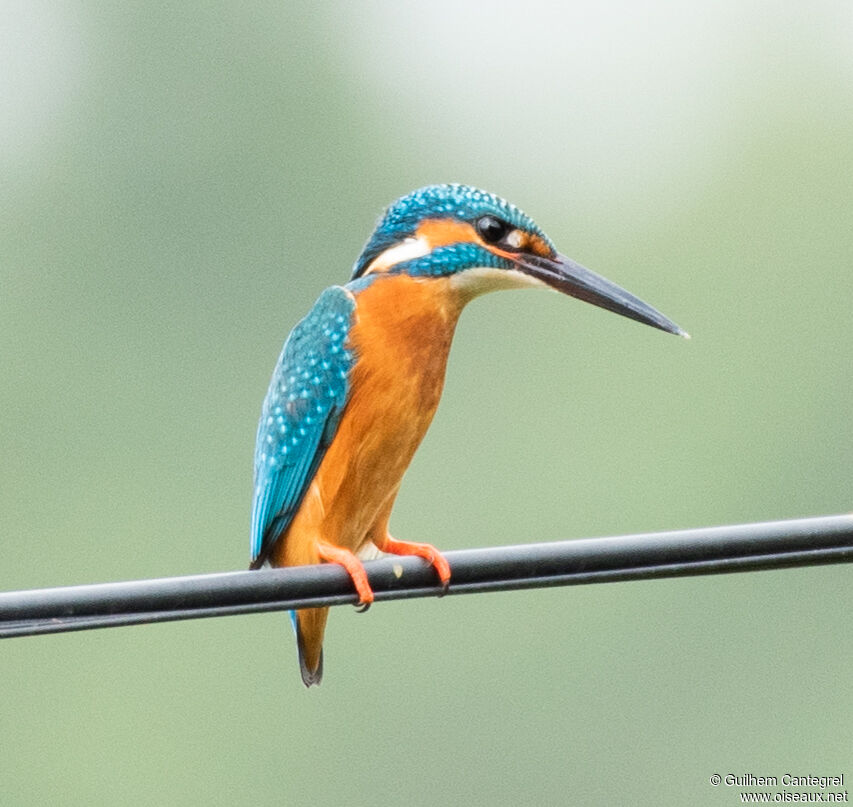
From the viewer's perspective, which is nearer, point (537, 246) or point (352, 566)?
point (352, 566)

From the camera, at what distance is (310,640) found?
3.53m

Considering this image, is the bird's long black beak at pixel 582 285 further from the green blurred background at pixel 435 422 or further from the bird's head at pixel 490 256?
the green blurred background at pixel 435 422

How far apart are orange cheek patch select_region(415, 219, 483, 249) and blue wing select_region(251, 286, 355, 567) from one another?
8.6 inches

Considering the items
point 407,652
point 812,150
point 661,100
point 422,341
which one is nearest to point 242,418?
point 407,652

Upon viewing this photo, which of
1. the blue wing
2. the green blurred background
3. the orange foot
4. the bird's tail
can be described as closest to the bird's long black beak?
the blue wing

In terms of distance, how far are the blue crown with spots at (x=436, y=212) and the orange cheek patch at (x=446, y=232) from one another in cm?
1

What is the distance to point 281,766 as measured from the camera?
927cm

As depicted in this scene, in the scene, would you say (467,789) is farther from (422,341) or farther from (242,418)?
(422,341)

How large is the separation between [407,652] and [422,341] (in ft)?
23.2

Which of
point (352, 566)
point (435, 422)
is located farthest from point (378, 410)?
point (435, 422)

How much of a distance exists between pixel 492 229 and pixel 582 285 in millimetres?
231

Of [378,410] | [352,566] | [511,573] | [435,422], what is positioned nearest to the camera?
[511,573]

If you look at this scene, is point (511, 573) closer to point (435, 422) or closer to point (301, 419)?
point (301, 419)

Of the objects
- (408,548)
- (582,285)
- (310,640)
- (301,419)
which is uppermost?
(582,285)
